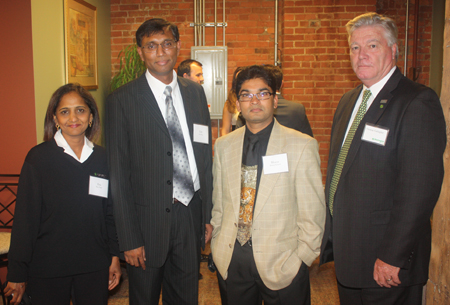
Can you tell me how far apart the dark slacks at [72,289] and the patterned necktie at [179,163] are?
0.55 m

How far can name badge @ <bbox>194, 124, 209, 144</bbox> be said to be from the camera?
2023mm

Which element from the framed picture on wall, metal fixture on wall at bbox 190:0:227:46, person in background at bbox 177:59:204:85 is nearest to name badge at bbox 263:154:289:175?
person in background at bbox 177:59:204:85

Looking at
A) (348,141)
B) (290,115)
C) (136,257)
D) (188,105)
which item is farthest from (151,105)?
(290,115)

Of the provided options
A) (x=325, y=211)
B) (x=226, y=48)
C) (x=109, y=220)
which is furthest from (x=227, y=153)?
(x=226, y=48)

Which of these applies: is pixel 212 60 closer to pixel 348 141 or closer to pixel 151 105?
pixel 151 105

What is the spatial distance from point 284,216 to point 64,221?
3.56 feet

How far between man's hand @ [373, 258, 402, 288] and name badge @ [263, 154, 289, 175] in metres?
0.59

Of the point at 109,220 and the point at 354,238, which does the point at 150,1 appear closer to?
the point at 109,220

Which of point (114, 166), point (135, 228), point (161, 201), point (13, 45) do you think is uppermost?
point (13, 45)

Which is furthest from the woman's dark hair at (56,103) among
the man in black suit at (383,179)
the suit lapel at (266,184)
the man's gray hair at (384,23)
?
the man's gray hair at (384,23)

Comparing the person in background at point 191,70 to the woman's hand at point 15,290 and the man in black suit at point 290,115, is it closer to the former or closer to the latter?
the man in black suit at point 290,115

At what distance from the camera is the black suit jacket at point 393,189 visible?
1436mm

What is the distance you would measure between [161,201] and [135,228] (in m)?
0.19

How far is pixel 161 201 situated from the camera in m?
1.86
